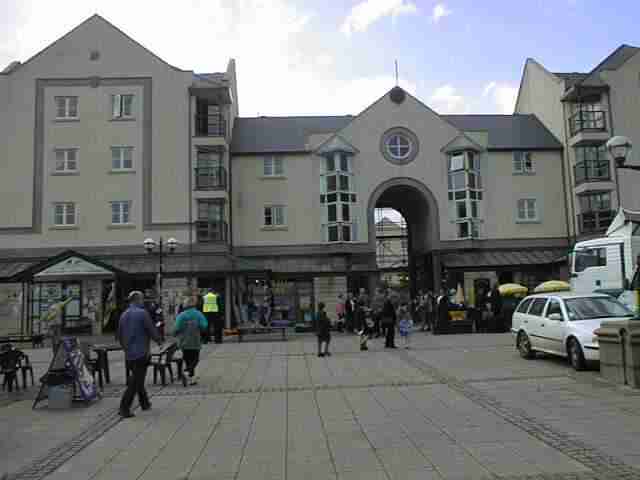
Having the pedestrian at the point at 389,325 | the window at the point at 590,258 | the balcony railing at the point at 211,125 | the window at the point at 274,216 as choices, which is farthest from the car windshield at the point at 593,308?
the balcony railing at the point at 211,125

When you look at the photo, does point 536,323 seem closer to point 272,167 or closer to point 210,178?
point 210,178

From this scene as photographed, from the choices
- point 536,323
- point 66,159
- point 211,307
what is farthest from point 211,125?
point 536,323

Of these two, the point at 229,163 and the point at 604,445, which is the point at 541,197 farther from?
the point at 604,445

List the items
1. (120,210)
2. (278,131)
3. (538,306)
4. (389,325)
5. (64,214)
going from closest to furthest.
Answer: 1. (538,306)
2. (389,325)
3. (64,214)
4. (120,210)
5. (278,131)

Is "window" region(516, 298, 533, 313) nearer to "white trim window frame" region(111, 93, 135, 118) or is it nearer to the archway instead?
the archway

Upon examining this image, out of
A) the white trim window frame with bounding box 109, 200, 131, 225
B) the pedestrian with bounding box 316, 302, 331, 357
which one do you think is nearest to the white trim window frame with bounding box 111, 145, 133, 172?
the white trim window frame with bounding box 109, 200, 131, 225

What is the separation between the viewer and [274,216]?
3812 centimetres

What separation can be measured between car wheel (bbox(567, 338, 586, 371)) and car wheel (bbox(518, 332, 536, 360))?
198cm

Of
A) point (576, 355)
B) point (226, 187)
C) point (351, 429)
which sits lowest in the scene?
point (351, 429)

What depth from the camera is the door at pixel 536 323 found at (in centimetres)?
→ 1468

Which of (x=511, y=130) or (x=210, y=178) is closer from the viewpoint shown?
(x=210, y=178)

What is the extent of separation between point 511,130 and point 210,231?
20.8 meters

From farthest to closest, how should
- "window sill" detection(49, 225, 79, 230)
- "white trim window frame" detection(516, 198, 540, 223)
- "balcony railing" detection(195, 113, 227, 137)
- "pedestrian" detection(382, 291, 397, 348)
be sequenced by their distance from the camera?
"white trim window frame" detection(516, 198, 540, 223) < "balcony railing" detection(195, 113, 227, 137) < "window sill" detection(49, 225, 79, 230) < "pedestrian" detection(382, 291, 397, 348)

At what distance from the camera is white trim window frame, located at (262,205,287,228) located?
3803 cm
